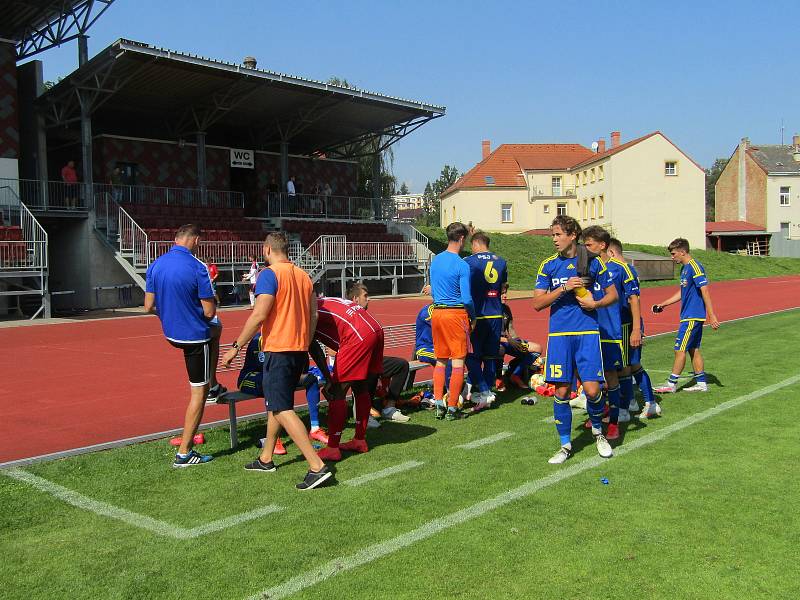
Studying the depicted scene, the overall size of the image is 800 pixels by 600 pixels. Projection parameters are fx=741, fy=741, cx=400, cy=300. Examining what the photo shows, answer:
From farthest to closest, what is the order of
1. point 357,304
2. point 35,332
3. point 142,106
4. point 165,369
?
point 142,106 < point 35,332 < point 165,369 < point 357,304

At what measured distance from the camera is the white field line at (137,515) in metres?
4.49

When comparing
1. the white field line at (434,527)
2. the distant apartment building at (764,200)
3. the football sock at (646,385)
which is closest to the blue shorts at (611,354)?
the white field line at (434,527)

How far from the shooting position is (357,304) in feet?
21.4

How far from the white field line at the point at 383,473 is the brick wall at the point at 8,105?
83.8 ft

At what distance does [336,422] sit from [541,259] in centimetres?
3712

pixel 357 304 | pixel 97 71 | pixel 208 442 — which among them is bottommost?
pixel 208 442

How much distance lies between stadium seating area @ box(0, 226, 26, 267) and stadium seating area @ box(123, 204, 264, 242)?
459cm

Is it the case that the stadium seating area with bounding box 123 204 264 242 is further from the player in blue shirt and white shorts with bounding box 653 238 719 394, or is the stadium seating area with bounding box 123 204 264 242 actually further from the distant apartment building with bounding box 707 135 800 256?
the distant apartment building with bounding box 707 135 800 256

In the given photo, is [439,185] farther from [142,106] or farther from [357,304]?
[357,304]

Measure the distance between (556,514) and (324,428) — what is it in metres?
3.10

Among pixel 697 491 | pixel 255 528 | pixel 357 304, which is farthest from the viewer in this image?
pixel 357 304

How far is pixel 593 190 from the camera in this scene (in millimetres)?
62312

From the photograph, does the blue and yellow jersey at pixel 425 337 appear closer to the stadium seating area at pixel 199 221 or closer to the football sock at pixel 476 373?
the football sock at pixel 476 373

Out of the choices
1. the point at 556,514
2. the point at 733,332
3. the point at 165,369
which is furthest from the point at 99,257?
the point at 556,514
